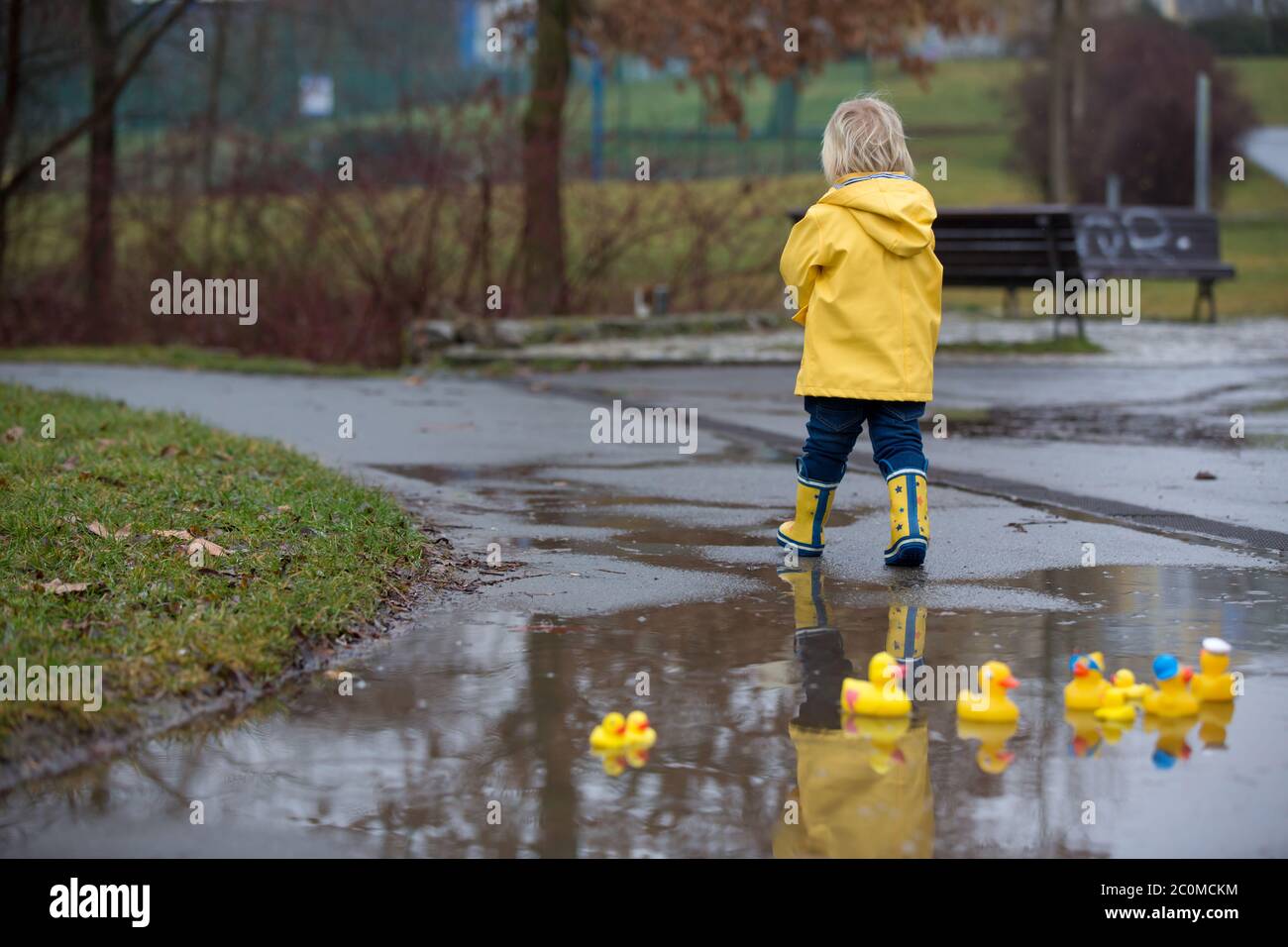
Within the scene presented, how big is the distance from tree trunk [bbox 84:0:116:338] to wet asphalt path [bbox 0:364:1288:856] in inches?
496

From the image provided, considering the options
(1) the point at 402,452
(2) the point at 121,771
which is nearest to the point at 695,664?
(2) the point at 121,771

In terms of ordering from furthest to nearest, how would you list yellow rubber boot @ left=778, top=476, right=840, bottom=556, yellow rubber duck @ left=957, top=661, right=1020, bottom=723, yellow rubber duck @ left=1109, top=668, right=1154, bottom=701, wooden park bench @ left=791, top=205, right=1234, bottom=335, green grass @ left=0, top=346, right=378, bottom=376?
wooden park bench @ left=791, top=205, right=1234, bottom=335 < green grass @ left=0, top=346, right=378, bottom=376 < yellow rubber boot @ left=778, top=476, right=840, bottom=556 < yellow rubber duck @ left=1109, top=668, right=1154, bottom=701 < yellow rubber duck @ left=957, top=661, right=1020, bottom=723

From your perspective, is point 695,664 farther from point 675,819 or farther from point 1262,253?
point 1262,253

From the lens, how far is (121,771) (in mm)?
3836

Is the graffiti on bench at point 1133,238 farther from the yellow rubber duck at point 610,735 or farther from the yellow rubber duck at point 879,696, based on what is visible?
the yellow rubber duck at point 610,735

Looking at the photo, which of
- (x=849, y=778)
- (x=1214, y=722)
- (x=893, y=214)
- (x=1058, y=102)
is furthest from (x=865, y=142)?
(x=1058, y=102)

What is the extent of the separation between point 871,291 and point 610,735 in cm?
275

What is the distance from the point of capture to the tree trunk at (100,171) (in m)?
20.6

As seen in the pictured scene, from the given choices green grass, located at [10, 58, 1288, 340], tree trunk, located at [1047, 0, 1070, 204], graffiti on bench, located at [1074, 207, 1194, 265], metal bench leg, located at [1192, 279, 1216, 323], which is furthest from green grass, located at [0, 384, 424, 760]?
tree trunk, located at [1047, 0, 1070, 204]

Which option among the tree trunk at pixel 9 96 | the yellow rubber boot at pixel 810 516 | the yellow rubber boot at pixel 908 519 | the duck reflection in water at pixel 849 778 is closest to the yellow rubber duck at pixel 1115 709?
the duck reflection in water at pixel 849 778

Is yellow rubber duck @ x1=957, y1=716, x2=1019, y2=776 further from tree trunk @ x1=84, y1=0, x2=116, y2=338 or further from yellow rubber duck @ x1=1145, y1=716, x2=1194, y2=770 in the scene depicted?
tree trunk @ x1=84, y1=0, x2=116, y2=338

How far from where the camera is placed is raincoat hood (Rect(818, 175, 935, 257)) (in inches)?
243

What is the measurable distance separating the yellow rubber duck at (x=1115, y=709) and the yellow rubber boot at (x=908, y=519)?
6.28 feet
